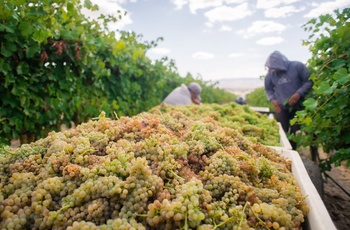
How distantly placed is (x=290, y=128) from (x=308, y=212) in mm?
4950

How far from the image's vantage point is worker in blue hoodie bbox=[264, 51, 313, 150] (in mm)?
5121

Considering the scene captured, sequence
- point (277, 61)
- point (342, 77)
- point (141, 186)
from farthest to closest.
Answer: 1. point (277, 61)
2. point (342, 77)
3. point (141, 186)

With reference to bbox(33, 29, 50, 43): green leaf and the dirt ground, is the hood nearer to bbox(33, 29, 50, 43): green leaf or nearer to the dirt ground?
the dirt ground

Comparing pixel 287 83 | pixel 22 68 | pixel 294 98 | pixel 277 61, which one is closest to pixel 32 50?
pixel 22 68

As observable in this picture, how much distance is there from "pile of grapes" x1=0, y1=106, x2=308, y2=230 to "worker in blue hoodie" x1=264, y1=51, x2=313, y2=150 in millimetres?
3774

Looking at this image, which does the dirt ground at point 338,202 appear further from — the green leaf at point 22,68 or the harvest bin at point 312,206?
the green leaf at point 22,68

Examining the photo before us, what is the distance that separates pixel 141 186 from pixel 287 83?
482 cm

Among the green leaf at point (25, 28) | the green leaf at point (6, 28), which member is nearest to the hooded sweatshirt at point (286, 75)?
the green leaf at point (25, 28)

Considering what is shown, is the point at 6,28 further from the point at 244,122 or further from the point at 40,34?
the point at 244,122

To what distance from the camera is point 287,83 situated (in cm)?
537

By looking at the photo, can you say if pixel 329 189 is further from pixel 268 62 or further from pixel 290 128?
pixel 268 62

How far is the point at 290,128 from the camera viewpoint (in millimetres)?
6078

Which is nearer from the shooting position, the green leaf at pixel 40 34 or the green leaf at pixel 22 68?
the green leaf at pixel 40 34

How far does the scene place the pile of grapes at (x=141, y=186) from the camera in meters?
1.18
